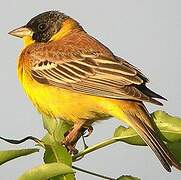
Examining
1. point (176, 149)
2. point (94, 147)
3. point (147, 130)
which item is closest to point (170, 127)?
point (176, 149)

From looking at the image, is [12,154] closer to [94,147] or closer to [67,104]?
[94,147]

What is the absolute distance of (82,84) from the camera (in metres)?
5.05

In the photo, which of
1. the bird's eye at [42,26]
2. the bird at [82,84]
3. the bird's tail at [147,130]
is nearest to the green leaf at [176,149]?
the bird's tail at [147,130]

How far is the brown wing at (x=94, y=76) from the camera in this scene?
4.56 m

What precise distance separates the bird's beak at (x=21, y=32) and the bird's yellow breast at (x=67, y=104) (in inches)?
45.6

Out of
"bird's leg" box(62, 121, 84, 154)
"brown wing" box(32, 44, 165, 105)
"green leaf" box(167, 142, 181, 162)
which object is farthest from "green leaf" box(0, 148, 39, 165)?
"brown wing" box(32, 44, 165, 105)

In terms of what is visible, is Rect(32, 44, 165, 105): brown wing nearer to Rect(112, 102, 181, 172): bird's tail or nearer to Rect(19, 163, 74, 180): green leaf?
Rect(112, 102, 181, 172): bird's tail

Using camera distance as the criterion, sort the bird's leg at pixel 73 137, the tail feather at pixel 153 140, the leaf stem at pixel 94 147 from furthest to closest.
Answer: the bird's leg at pixel 73 137 < the tail feather at pixel 153 140 < the leaf stem at pixel 94 147

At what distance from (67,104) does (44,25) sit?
1.78 metres

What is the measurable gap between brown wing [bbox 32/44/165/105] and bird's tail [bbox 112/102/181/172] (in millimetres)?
130

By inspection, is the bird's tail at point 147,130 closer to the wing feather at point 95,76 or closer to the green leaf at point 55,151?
the wing feather at point 95,76

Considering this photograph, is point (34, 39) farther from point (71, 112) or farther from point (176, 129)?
point (176, 129)

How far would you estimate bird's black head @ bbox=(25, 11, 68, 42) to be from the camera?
6219 millimetres

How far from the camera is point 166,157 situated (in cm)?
361
